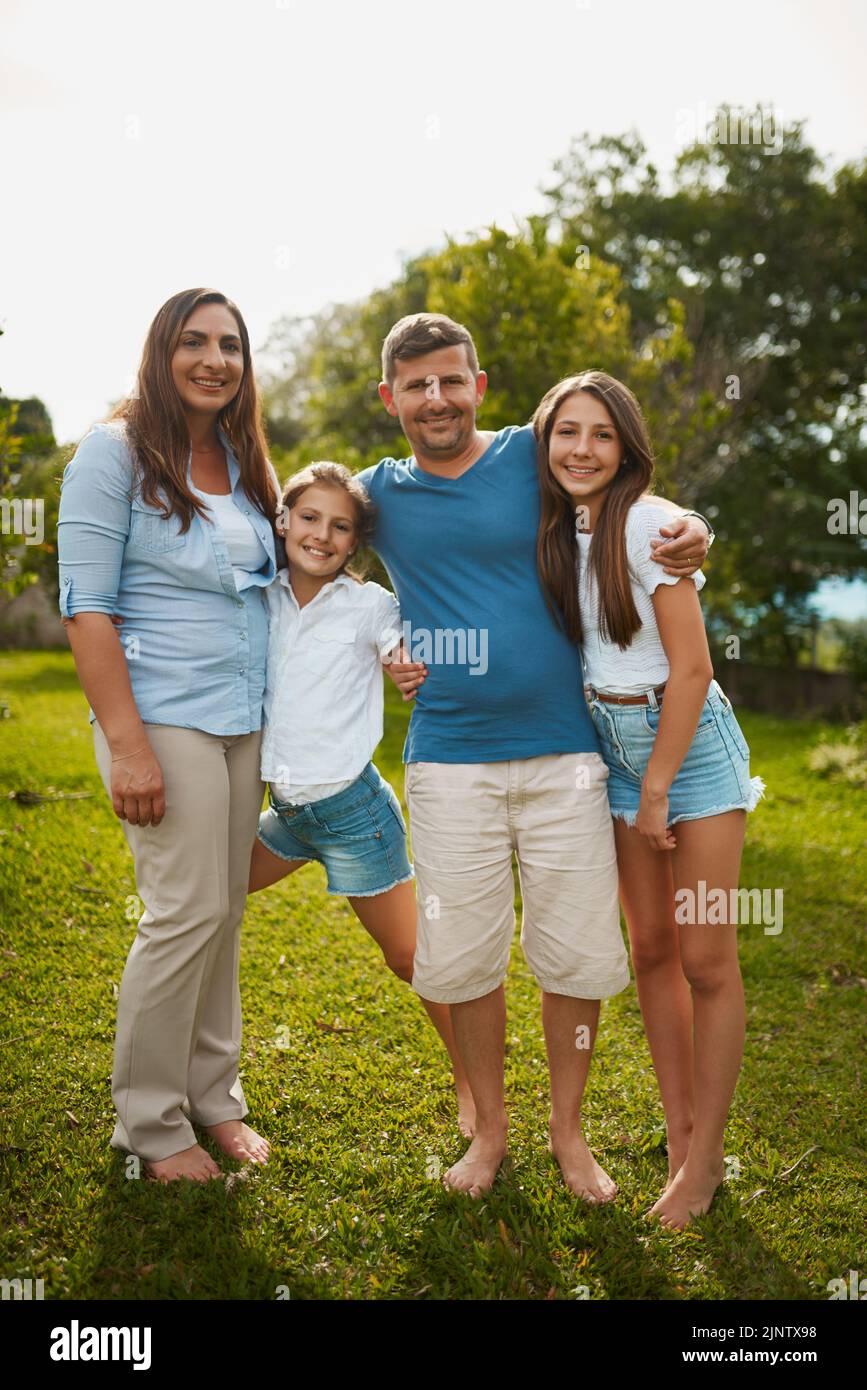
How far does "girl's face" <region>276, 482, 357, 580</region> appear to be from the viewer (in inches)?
111

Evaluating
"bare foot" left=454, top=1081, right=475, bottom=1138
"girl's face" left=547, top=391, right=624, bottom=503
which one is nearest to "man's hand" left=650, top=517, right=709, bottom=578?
"girl's face" left=547, top=391, right=624, bottom=503

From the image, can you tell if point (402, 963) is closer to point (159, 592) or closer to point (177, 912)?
point (177, 912)

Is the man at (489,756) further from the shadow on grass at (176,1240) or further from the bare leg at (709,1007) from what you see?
the shadow on grass at (176,1240)

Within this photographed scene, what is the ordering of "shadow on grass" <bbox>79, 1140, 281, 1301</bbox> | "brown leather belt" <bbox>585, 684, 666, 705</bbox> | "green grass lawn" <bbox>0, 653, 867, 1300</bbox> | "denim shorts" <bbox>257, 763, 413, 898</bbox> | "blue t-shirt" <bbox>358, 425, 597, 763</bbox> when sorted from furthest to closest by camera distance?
"denim shorts" <bbox>257, 763, 413, 898</bbox> < "blue t-shirt" <bbox>358, 425, 597, 763</bbox> < "brown leather belt" <bbox>585, 684, 666, 705</bbox> < "green grass lawn" <bbox>0, 653, 867, 1300</bbox> < "shadow on grass" <bbox>79, 1140, 281, 1301</bbox>

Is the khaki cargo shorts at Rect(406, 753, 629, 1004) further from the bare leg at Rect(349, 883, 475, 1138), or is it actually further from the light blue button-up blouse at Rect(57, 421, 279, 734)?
the light blue button-up blouse at Rect(57, 421, 279, 734)

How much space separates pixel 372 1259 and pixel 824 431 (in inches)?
655

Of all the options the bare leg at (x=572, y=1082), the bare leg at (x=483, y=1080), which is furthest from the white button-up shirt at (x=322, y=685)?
the bare leg at (x=572, y=1082)

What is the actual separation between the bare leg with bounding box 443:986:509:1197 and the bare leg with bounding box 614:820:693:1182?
0.40 metres

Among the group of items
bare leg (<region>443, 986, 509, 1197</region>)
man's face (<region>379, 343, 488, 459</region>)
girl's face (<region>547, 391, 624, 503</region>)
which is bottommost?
bare leg (<region>443, 986, 509, 1197</region>)

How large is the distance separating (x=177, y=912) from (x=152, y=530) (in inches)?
38.2

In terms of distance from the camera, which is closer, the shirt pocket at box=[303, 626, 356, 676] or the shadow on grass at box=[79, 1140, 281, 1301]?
the shadow on grass at box=[79, 1140, 281, 1301]

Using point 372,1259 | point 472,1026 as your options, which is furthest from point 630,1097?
point 372,1259

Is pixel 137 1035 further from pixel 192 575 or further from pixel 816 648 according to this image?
pixel 816 648

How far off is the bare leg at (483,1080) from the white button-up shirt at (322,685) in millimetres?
716
